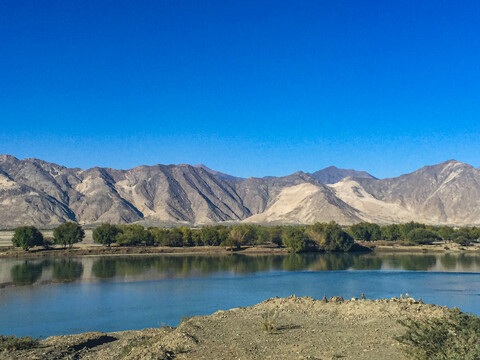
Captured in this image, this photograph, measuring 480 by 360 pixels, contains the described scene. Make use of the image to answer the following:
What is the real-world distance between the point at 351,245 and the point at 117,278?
2199 inches

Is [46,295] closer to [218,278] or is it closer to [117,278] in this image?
[117,278]

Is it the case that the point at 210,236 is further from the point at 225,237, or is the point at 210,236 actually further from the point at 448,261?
the point at 448,261

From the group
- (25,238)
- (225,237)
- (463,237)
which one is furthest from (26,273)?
(463,237)

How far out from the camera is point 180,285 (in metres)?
49.0

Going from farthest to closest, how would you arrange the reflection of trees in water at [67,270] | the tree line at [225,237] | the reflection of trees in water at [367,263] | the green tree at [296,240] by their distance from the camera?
1. the tree line at [225,237]
2. the green tree at [296,240]
3. the reflection of trees in water at [367,263]
4. the reflection of trees in water at [67,270]

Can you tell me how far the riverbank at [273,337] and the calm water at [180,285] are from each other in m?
5.18

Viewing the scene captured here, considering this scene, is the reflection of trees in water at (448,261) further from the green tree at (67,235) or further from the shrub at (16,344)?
the green tree at (67,235)

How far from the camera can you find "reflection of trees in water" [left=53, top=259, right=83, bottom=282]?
55.8 meters

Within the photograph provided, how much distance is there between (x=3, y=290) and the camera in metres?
45.7

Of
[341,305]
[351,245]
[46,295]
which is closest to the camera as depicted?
[341,305]

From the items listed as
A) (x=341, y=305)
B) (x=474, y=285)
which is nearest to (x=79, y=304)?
(x=341, y=305)

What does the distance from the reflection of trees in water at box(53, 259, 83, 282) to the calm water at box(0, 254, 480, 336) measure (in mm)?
122

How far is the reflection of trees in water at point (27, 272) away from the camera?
5226cm

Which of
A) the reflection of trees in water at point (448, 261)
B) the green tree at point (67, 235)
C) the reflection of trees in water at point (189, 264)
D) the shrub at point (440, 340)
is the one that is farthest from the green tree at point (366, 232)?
the shrub at point (440, 340)
